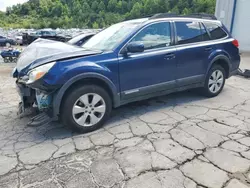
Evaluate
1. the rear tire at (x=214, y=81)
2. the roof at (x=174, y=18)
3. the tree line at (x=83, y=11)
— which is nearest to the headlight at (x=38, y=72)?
the roof at (x=174, y=18)

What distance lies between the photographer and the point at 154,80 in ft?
12.8

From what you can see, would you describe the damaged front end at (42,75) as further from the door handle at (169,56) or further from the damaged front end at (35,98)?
the door handle at (169,56)

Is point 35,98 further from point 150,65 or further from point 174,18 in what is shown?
point 174,18

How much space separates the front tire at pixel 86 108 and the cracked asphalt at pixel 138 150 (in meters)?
0.16

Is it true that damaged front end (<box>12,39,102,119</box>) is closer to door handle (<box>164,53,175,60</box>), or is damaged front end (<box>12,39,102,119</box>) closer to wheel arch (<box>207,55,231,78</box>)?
door handle (<box>164,53,175,60</box>)

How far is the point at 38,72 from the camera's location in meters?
3.01

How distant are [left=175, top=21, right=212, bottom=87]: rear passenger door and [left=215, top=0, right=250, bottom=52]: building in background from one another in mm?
8721

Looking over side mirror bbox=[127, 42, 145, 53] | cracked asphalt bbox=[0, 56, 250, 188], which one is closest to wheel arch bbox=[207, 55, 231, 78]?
cracked asphalt bbox=[0, 56, 250, 188]

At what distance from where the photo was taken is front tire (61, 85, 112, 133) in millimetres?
3174

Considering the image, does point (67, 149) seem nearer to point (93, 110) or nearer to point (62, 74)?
point (93, 110)

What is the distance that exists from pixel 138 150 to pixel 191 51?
2.22 m

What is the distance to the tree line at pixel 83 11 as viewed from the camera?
1980 inches

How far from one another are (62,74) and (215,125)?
2397 mm

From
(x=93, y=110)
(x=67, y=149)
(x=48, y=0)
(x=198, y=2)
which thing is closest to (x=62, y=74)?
(x=93, y=110)
